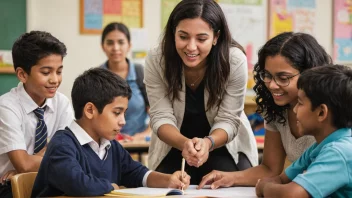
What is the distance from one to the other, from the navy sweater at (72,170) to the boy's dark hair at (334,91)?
0.71m

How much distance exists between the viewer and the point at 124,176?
2305mm

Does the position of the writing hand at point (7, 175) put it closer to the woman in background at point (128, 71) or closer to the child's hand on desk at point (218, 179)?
the child's hand on desk at point (218, 179)

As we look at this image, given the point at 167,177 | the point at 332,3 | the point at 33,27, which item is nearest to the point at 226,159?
the point at 167,177

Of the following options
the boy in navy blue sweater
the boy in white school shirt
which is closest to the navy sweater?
the boy in navy blue sweater

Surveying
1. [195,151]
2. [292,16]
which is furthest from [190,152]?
[292,16]

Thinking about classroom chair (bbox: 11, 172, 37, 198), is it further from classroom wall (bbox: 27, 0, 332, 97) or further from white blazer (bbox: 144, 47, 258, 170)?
classroom wall (bbox: 27, 0, 332, 97)

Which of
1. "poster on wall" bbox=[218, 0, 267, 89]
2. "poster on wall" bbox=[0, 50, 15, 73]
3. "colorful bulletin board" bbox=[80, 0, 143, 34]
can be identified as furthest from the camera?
"poster on wall" bbox=[218, 0, 267, 89]

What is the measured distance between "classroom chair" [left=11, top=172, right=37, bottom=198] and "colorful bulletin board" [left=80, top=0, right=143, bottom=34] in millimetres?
3517

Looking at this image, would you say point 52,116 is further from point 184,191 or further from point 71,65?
point 71,65

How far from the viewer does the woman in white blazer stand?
2408mm

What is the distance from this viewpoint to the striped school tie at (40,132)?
2604 millimetres

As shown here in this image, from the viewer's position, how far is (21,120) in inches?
101

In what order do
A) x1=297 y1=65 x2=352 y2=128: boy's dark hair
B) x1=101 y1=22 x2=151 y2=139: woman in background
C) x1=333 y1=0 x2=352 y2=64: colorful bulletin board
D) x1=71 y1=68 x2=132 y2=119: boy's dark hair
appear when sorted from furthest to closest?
x1=333 y1=0 x2=352 y2=64: colorful bulletin board < x1=101 y1=22 x2=151 y2=139: woman in background < x1=71 y1=68 x2=132 y2=119: boy's dark hair < x1=297 y1=65 x2=352 y2=128: boy's dark hair

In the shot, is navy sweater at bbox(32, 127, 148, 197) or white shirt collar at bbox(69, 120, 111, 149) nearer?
navy sweater at bbox(32, 127, 148, 197)
